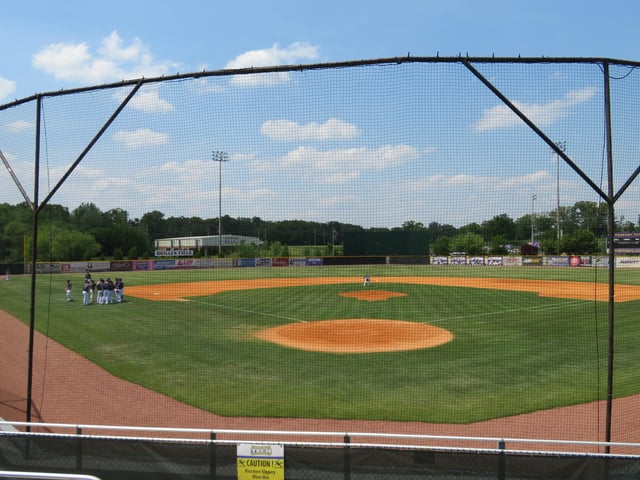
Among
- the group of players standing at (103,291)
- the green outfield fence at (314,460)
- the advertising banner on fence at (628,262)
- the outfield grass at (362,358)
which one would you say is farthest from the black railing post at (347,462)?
the advertising banner on fence at (628,262)

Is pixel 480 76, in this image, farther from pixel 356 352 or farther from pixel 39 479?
pixel 356 352

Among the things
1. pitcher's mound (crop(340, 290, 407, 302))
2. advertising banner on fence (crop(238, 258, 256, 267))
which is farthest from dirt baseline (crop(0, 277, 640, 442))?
pitcher's mound (crop(340, 290, 407, 302))

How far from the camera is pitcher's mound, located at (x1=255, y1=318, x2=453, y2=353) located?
14.2 meters

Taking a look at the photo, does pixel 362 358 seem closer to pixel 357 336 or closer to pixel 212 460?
pixel 357 336

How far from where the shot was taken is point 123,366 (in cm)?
1211

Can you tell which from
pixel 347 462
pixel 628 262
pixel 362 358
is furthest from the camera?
pixel 628 262

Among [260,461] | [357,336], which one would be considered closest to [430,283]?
[357,336]

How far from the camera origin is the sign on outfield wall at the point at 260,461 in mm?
3994

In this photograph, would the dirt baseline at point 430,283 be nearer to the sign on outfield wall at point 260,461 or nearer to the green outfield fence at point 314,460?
the green outfield fence at point 314,460

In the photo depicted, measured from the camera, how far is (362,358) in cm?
1285

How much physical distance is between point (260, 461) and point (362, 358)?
9.08 metres

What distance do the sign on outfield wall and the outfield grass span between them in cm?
484

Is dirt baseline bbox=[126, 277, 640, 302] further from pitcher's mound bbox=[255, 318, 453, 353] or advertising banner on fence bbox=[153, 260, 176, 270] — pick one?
pitcher's mound bbox=[255, 318, 453, 353]

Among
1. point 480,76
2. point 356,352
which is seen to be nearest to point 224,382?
point 356,352
